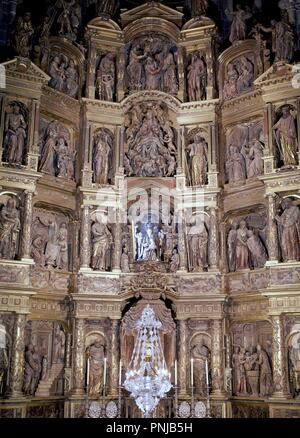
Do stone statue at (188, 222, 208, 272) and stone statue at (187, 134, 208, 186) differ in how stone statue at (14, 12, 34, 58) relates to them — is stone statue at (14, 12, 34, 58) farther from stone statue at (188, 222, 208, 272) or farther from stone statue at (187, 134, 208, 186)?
stone statue at (188, 222, 208, 272)

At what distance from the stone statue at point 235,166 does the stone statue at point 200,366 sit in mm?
4874

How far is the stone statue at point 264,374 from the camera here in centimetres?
1518

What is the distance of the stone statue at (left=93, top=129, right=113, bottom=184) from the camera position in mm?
17438

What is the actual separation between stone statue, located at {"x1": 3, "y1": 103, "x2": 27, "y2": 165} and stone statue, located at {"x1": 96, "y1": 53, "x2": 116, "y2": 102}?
286cm

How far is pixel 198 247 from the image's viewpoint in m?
16.9

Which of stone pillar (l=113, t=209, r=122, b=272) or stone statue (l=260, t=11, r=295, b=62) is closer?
stone statue (l=260, t=11, r=295, b=62)

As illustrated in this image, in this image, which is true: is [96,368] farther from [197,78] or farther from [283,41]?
[283,41]

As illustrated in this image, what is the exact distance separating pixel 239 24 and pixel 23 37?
6.38m

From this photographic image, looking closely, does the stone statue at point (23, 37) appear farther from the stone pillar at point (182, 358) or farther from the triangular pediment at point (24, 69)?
the stone pillar at point (182, 358)

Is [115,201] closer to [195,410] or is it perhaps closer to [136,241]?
[136,241]

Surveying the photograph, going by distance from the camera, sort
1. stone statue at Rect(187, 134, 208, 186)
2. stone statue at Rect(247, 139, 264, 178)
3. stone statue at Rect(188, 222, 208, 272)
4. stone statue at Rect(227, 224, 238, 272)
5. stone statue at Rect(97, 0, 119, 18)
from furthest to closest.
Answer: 1. stone statue at Rect(97, 0, 119, 18)
2. stone statue at Rect(187, 134, 208, 186)
3. stone statue at Rect(188, 222, 208, 272)
4. stone statue at Rect(227, 224, 238, 272)
5. stone statue at Rect(247, 139, 264, 178)

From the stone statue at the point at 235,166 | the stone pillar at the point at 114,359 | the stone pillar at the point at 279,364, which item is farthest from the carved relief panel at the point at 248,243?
the stone pillar at the point at 114,359

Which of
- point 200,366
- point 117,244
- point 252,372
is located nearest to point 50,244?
point 117,244

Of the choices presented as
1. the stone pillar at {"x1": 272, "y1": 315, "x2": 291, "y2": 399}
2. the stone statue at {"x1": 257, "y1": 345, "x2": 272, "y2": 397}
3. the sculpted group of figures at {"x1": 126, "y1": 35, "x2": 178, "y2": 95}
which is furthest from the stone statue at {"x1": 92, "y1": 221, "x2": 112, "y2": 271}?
the stone pillar at {"x1": 272, "y1": 315, "x2": 291, "y2": 399}
